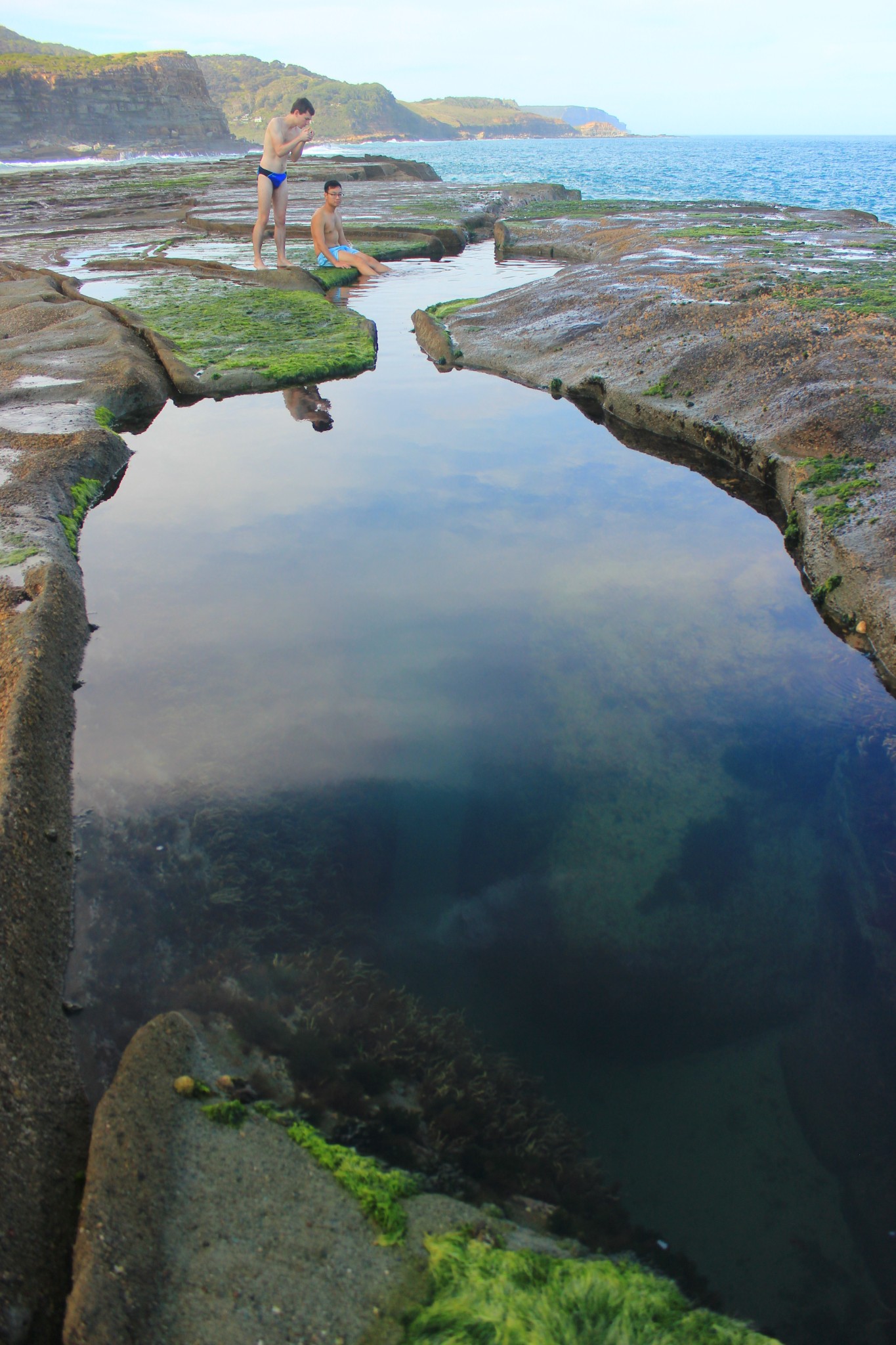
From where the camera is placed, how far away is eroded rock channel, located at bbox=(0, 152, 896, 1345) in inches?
82.7

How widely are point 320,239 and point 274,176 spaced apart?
7.13 feet

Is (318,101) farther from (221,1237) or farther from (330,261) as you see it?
(221,1237)

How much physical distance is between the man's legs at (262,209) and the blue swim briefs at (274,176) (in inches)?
0.9

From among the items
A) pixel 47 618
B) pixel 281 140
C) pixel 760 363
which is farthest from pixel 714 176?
pixel 47 618

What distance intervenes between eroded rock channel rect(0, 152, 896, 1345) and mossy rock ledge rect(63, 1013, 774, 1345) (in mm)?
12

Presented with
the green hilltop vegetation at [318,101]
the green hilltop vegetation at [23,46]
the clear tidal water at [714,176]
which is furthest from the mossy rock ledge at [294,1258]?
the green hilltop vegetation at [318,101]

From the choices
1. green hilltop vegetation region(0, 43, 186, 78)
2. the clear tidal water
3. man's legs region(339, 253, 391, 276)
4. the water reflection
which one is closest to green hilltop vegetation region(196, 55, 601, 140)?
green hilltop vegetation region(0, 43, 186, 78)

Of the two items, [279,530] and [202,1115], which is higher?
[279,530]

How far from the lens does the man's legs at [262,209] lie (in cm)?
1229

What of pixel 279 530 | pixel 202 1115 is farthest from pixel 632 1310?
pixel 279 530

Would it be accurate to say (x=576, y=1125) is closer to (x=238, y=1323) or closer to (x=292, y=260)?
(x=238, y=1323)

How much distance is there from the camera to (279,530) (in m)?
6.00

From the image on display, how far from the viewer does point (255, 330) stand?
10617 mm

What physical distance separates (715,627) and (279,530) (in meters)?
3.27
